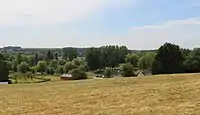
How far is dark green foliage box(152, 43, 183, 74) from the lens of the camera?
56.0 meters

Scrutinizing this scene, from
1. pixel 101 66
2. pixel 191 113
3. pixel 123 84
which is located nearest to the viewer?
pixel 191 113

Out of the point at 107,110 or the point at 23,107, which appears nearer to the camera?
the point at 107,110

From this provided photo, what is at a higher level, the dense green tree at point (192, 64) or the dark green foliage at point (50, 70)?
the dense green tree at point (192, 64)

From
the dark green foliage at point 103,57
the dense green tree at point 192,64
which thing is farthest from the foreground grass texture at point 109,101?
the dark green foliage at point 103,57

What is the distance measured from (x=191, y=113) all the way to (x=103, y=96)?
5447 mm

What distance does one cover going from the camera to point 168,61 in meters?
56.8

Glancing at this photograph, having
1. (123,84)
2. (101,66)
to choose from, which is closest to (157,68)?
(123,84)

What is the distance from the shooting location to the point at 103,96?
1761 centimetres

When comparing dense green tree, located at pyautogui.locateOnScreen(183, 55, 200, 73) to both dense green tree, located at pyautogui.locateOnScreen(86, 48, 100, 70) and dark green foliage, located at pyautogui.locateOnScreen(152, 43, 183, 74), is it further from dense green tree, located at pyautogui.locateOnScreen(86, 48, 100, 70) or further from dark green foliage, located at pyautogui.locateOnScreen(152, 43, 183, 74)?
dense green tree, located at pyautogui.locateOnScreen(86, 48, 100, 70)

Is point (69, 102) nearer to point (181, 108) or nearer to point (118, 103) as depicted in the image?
point (118, 103)

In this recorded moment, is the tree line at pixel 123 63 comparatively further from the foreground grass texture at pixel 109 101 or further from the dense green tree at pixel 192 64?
the foreground grass texture at pixel 109 101

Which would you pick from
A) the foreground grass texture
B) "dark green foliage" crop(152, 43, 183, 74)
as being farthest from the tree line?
the foreground grass texture

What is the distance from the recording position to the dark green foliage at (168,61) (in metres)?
56.0

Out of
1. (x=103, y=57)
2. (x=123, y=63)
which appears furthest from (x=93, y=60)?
(x=123, y=63)
